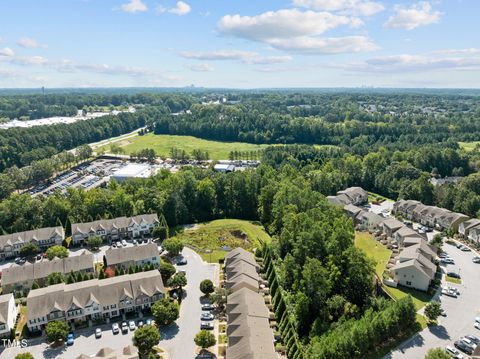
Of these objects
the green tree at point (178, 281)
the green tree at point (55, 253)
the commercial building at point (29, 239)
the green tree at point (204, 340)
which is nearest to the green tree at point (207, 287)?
the green tree at point (178, 281)

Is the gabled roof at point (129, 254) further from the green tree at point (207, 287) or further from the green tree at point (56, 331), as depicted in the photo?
the green tree at point (56, 331)

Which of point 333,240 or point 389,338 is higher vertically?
point 333,240

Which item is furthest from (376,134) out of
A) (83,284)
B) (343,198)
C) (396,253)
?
(83,284)

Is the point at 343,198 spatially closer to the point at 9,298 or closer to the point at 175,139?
the point at 9,298

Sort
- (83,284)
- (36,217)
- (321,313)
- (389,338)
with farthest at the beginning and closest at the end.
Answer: (36,217)
(83,284)
(321,313)
(389,338)

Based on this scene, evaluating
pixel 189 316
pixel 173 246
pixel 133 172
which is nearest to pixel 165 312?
pixel 189 316

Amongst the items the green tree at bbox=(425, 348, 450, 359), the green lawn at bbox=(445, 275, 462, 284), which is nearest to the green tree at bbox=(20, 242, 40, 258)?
the green tree at bbox=(425, 348, 450, 359)

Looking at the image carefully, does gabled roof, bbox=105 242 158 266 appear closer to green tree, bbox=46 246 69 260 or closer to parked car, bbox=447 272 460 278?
green tree, bbox=46 246 69 260

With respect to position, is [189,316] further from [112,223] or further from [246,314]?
[112,223]
